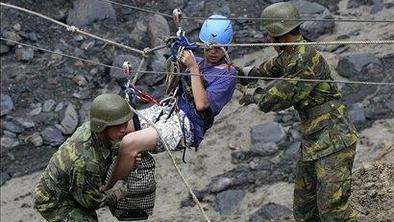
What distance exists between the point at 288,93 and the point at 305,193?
1046mm

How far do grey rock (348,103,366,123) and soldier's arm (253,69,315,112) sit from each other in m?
3.82

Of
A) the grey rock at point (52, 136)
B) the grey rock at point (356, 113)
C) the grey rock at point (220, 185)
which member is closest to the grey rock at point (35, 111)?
the grey rock at point (52, 136)

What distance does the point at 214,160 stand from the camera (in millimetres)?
9891

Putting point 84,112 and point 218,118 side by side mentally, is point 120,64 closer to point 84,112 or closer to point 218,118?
point 84,112

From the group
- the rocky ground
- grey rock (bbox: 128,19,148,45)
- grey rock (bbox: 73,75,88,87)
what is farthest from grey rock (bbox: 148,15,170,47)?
grey rock (bbox: 73,75,88,87)

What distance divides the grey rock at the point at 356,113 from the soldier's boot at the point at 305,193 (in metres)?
3.23

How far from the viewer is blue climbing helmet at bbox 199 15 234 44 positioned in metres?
6.05

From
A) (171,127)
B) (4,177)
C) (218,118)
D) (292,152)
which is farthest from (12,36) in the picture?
(171,127)

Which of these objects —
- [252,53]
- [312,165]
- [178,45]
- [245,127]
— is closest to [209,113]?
[178,45]

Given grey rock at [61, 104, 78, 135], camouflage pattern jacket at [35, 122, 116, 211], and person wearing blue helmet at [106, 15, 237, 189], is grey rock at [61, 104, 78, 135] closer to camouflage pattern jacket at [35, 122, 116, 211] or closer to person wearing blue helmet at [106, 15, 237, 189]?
person wearing blue helmet at [106, 15, 237, 189]

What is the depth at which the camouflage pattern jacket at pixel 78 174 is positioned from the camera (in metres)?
5.33

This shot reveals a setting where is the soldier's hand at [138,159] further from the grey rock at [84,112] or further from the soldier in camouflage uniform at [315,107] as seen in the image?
the grey rock at [84,112]

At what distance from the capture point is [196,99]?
590cm

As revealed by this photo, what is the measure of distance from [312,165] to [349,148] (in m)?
0.36
